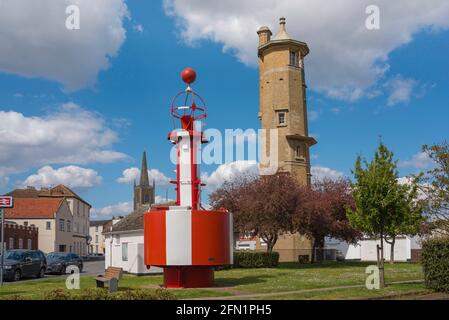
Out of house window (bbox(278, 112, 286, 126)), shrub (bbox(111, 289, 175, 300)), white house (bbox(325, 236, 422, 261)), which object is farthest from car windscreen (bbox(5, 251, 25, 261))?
white house (bbox(325, 236, 422, 261))

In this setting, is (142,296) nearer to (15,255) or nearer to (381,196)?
(381,196)

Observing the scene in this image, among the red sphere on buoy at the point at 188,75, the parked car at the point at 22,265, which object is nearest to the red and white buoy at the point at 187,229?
the red sphere on buoy at the point at 188,75

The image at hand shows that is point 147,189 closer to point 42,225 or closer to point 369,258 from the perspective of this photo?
point 42,225

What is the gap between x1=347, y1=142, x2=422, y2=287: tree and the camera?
2109 centimetres

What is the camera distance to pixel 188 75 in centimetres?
2253

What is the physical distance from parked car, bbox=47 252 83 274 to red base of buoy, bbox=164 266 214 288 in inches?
646

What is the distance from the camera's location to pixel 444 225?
81.6ft

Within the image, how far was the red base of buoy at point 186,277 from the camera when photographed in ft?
68.9

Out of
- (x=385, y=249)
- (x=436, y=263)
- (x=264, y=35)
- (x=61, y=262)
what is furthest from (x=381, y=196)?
(x=385, y=249)

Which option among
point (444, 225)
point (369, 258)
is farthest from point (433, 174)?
point (369, 258)

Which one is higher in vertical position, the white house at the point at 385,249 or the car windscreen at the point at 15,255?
the car windscreen at the point at 15,255

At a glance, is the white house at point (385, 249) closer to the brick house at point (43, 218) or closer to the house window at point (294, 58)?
the house window at point (294, 58)

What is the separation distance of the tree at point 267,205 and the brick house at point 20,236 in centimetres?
2723
